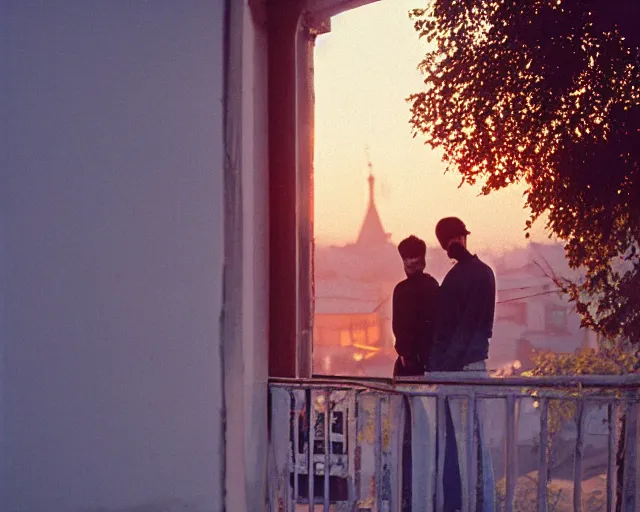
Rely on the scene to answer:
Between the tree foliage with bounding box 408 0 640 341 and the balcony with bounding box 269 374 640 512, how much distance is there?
122 centimetres

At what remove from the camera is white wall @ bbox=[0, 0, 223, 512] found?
4168 mm

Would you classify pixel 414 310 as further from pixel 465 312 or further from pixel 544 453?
pixel 544 453

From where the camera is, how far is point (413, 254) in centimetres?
438

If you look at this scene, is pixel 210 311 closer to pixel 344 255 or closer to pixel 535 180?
pixel 535 180

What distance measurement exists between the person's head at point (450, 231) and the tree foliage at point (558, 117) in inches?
34.1

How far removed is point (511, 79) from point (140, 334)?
2.82 meters

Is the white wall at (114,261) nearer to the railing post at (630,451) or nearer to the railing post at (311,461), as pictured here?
the railing post at (311,461)

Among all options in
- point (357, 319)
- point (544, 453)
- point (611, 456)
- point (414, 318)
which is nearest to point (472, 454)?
point (544, 453)

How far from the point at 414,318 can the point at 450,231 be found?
1.87 feet

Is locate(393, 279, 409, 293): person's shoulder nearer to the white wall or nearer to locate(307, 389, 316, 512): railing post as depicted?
locate(307, 389, 316, 512): railing post

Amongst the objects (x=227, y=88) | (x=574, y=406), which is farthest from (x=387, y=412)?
(x=227, y=88)

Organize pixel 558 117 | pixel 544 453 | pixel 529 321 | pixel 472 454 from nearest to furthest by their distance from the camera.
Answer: pixel 544 453, pixel 472 454, pixel 558 117, pixel 529 321

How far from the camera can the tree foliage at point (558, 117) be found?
178 inches

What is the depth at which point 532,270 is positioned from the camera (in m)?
10.6
